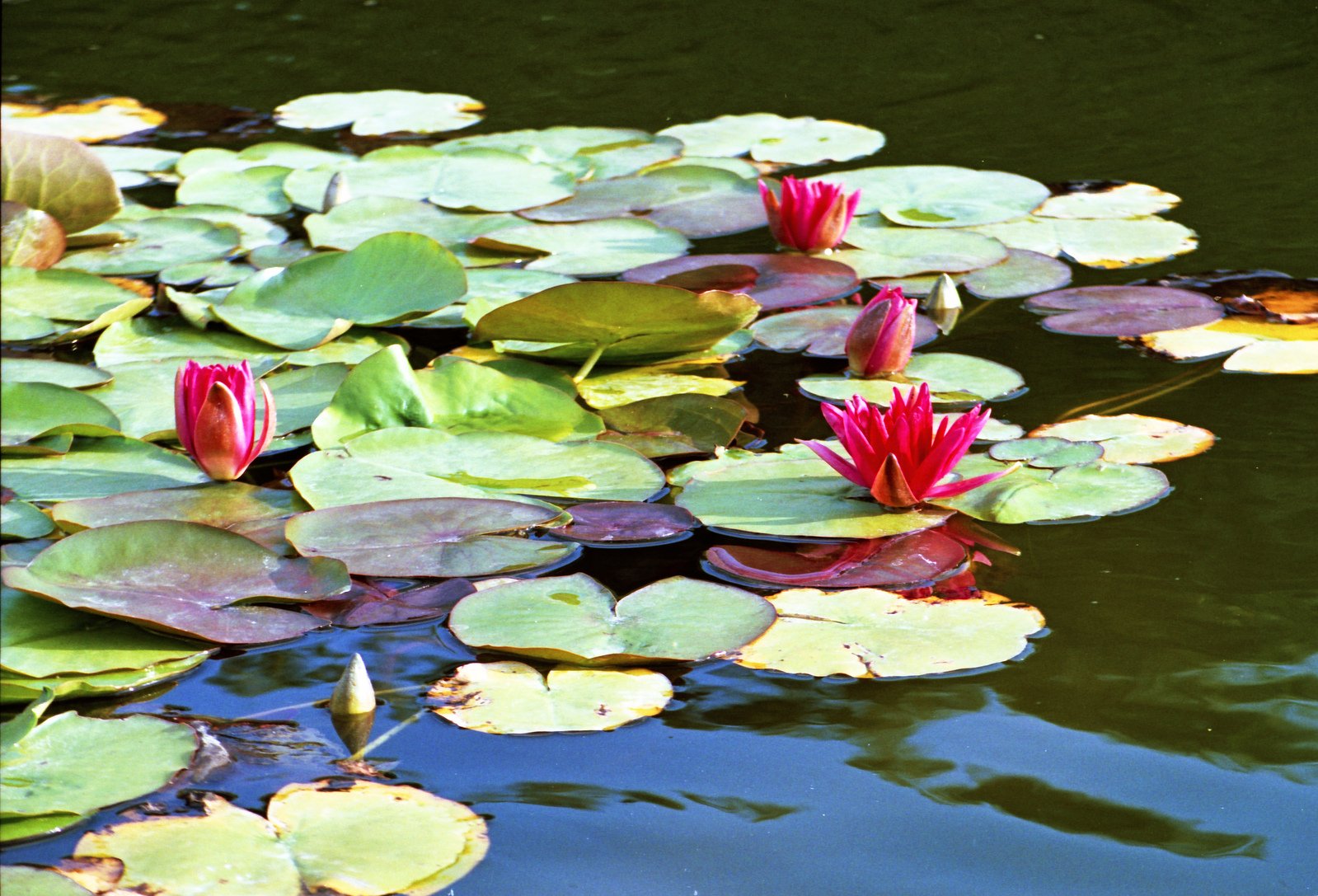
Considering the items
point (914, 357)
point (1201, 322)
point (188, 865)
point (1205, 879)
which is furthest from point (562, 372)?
point (1205, 879)

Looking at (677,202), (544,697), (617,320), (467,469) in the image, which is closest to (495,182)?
(677,202)

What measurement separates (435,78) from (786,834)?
11.7ft

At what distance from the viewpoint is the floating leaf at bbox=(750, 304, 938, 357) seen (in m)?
2.23

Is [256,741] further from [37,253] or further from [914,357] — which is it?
[37,253]

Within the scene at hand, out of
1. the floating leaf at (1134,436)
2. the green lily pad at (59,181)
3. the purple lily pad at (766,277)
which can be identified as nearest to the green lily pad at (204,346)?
the purple lily pad at (766,277)

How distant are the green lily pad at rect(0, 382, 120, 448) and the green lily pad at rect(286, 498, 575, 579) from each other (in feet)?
1.38

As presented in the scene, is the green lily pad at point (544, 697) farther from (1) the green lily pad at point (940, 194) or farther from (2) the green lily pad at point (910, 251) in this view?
(1) the green lily pad at point (940, 194)

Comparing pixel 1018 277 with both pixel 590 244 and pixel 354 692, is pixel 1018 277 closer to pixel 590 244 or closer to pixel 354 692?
pixel 590 244

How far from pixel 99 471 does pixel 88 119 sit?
8.13 ft

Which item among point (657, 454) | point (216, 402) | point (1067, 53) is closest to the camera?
point (216, 402)

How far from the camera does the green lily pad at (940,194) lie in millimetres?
2807

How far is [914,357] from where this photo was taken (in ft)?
7.04

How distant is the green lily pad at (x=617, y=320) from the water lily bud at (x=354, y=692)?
826 mm

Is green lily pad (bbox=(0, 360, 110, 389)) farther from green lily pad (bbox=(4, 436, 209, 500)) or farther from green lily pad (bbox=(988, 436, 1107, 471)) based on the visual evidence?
green lily pad (bbox=(988, 436, 1107, 471))
